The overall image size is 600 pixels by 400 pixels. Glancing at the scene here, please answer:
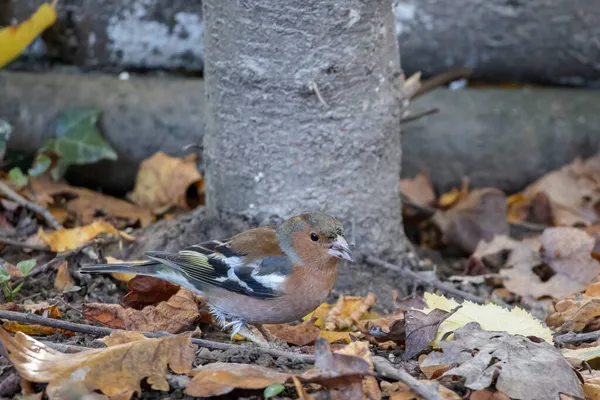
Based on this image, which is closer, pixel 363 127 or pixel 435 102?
pixel 363 127

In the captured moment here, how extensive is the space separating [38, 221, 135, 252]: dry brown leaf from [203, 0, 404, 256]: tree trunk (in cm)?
54

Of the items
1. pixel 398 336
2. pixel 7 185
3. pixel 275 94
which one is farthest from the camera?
pixel 7 185

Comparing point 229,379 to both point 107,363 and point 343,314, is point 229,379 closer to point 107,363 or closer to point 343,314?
point 107,363

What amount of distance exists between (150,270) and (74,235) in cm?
72

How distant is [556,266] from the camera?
4.50 meters

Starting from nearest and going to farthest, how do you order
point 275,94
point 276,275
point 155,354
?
point 155,354, point 276,275, point 275,94

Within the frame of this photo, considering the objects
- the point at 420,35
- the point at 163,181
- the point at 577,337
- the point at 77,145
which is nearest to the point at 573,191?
the point at 420,35

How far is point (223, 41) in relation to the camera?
163 inches

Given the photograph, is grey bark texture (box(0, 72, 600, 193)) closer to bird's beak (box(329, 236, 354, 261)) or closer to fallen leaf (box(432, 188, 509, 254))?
fallen leaf (box(432, 188, 509, 254))

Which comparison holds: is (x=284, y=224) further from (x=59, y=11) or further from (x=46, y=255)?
(x=59, y=11)

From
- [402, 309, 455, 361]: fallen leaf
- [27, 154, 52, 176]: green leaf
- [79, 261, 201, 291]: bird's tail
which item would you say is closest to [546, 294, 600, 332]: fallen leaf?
[402, 309, 455, 361]: fallen leaf

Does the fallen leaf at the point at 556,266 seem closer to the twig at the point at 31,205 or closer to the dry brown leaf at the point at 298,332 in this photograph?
the dry brown leaf at the point at 298,332

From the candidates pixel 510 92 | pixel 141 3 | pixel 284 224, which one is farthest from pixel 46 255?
Answer: pixel 510 92

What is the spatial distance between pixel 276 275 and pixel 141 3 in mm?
2653
